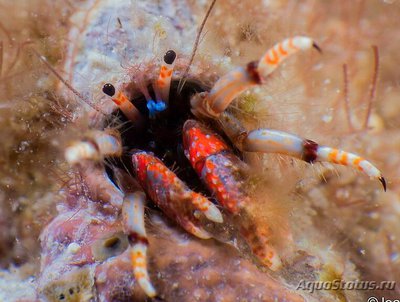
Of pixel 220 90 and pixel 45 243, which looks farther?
pixel 45 243

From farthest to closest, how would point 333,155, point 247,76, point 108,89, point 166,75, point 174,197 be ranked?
point 166,75 < point 108,89 < point 174,197 < point 333,155 < point 247,76

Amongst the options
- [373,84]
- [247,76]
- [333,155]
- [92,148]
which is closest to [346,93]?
[373,84]

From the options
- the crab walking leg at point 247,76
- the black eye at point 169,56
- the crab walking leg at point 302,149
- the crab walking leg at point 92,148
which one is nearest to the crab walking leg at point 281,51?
the crab walking leg at point 247,76

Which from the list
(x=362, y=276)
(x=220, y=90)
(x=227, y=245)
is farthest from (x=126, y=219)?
(x=362, y=276)

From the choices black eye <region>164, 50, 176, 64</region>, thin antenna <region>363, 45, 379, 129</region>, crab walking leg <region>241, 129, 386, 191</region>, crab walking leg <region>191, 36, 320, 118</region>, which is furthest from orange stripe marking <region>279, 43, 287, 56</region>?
thin antenna <region>363, 45, 379, 129</region>

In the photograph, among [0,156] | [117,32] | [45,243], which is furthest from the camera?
[0,156]

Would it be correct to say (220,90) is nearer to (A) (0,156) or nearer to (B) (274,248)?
(B) (274,248)

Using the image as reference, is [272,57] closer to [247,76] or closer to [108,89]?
[247,76]
